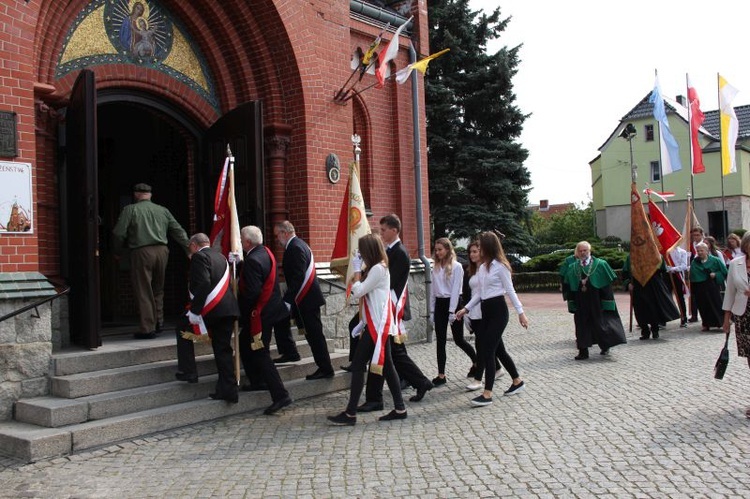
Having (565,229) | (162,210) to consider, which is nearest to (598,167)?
(565,229)

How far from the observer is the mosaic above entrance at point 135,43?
850 centimetres

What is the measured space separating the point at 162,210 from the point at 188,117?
6.36ft

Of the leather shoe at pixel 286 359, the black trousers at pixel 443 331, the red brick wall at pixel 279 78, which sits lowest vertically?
the leather shoe at pixel 286 359

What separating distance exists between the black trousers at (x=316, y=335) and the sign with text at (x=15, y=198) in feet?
9.80

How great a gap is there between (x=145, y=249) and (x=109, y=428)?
281 cm

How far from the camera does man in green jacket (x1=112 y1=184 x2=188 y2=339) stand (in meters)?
8.28

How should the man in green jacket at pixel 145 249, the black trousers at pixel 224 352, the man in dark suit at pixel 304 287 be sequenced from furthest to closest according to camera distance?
the man in green jacket at pixel 145 249, the man in dark suit at pixel 304 287, the black trousers at pixel 224 352

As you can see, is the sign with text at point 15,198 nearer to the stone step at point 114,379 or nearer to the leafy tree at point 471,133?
the stone step at point 114,379

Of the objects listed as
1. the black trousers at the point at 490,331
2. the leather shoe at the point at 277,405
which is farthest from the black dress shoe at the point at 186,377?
the black trousers at the point at 490,331

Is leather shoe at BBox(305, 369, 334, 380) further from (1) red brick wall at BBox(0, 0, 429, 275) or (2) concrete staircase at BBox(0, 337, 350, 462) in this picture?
(1) red brick wall at BBox(0, 0, 429, 275)

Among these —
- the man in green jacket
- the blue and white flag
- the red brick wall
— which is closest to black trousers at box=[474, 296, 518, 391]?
the red brick wall

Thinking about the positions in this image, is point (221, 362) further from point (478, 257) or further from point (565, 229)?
point (565, 229)

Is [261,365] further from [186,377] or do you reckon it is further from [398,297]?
[398,297]

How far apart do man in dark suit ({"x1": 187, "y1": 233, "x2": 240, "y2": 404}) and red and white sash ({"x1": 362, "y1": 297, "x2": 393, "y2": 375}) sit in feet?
4.27
